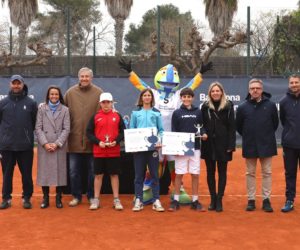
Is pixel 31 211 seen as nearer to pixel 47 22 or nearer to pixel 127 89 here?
pixel 127 89

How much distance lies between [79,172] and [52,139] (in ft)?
2.05

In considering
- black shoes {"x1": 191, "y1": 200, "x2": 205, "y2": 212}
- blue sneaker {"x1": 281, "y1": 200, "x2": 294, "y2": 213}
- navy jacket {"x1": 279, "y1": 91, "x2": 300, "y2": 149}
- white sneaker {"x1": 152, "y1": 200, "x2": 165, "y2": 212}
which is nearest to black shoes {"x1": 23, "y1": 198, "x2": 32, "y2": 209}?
white sneaker {"x1": 152, "y1": 200, "x2": 165, "y2": 212}

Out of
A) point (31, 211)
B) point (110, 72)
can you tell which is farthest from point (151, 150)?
point (110, 72)

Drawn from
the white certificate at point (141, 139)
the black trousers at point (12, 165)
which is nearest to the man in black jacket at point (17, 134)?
the black trousers at point (12, 165)

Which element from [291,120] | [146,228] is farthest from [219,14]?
[146,228]

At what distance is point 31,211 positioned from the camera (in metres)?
6.20

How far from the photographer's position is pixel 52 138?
20.7ft

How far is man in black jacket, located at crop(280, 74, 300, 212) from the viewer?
6.07 metres

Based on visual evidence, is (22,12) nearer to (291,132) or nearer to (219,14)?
(219,14)

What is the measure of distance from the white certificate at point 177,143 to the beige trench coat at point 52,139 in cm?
132

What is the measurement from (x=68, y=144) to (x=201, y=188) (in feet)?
8.40

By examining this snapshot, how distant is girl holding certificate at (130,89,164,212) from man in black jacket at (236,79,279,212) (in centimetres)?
114

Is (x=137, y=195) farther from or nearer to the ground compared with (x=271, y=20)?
nearer to the ground

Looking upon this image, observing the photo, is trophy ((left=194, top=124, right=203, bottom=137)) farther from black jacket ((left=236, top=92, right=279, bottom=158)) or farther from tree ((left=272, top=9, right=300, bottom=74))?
tree ((left=272, top=9, right=300, bottom=74))
